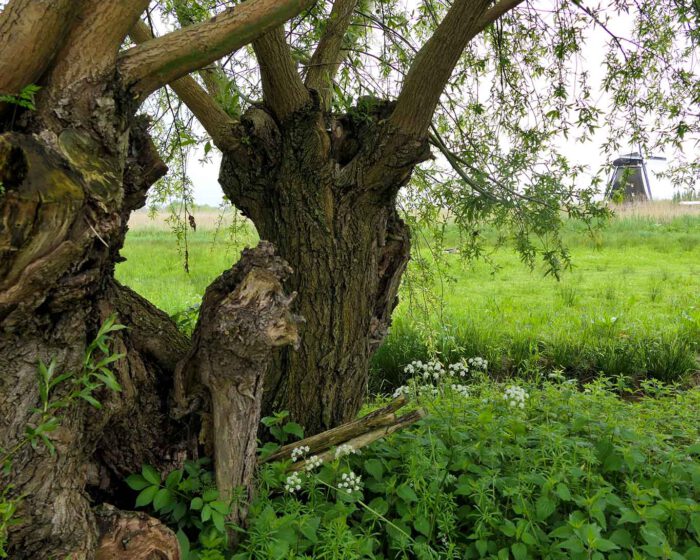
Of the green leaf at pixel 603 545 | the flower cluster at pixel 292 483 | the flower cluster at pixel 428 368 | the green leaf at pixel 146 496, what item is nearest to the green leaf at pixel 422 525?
the flower cluster at pixel 292 483

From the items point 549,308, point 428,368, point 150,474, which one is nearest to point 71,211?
point 150,474

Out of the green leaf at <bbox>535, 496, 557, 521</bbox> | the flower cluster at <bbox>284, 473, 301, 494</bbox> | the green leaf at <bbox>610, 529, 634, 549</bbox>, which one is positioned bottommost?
the green leaf at <bbox>610, 529, 634, 549</bbox>

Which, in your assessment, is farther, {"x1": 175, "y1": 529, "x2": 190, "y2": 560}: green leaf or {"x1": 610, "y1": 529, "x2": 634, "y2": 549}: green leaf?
{"x1": 610, "y1": 529, "x2": 634, "y2": 549}: green leaf

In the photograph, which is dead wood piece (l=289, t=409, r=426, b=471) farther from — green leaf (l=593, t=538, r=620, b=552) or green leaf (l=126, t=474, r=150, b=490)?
green leaf (l=593, t=538, r=620, b=552)

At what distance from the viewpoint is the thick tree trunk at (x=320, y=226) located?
3341 mm

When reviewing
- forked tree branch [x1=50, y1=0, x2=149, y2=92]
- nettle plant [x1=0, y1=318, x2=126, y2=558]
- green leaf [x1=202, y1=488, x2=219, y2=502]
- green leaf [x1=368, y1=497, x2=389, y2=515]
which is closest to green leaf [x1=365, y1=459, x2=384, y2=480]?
green leaf [x1=368, y1=497, x2=389, y2=515]

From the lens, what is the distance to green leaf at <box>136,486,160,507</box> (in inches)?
100

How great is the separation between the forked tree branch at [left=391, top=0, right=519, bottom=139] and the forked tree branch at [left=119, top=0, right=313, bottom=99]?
743 mm

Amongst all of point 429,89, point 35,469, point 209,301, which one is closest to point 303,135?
point 429,89

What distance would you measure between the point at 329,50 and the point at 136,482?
269 centimetres

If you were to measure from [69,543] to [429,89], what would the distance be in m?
2.59

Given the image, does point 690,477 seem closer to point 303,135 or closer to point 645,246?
point 303,135

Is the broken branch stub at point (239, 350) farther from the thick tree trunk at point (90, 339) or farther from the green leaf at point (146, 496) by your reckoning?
the green leaf at point (146, 496)

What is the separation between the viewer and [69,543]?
2.29 m
